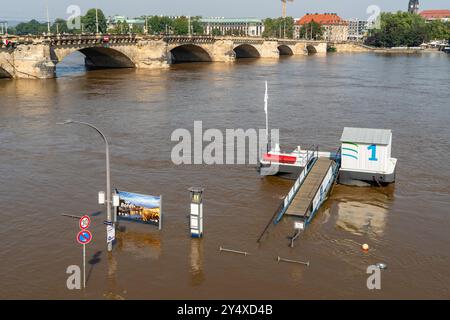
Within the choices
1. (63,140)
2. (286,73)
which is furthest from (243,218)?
(286,73)

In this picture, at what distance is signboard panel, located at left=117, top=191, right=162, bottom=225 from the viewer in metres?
18.8

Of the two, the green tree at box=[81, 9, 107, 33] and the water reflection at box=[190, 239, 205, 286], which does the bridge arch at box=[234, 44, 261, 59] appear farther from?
the water reflection at box=[190, 239, 205, 286]

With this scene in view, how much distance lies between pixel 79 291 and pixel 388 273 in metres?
9.19

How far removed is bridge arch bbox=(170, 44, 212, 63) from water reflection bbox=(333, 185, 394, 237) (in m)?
87.2

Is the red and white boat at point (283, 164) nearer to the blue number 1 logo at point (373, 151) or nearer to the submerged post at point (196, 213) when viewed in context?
the blue number 1 logo at point (373, 151)

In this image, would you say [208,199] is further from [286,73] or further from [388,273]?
[286,73]

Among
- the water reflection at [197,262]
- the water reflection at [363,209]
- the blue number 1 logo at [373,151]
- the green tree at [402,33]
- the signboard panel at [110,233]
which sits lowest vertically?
the water reflection at [197,262]

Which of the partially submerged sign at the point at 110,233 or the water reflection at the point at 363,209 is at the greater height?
the partially submerged sign at the point at 110,233

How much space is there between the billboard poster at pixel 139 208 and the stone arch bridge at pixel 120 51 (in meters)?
52.6

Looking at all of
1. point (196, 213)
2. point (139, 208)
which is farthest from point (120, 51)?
point (196, 213)

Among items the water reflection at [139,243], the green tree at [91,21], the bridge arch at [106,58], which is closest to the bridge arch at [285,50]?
the green tree at [91,21]

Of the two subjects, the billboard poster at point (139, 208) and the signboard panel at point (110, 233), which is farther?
the billboard poster at point (139, 208)

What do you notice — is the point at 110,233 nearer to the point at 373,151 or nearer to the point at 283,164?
the point at 283,164

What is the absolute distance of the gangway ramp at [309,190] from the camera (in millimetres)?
20469
